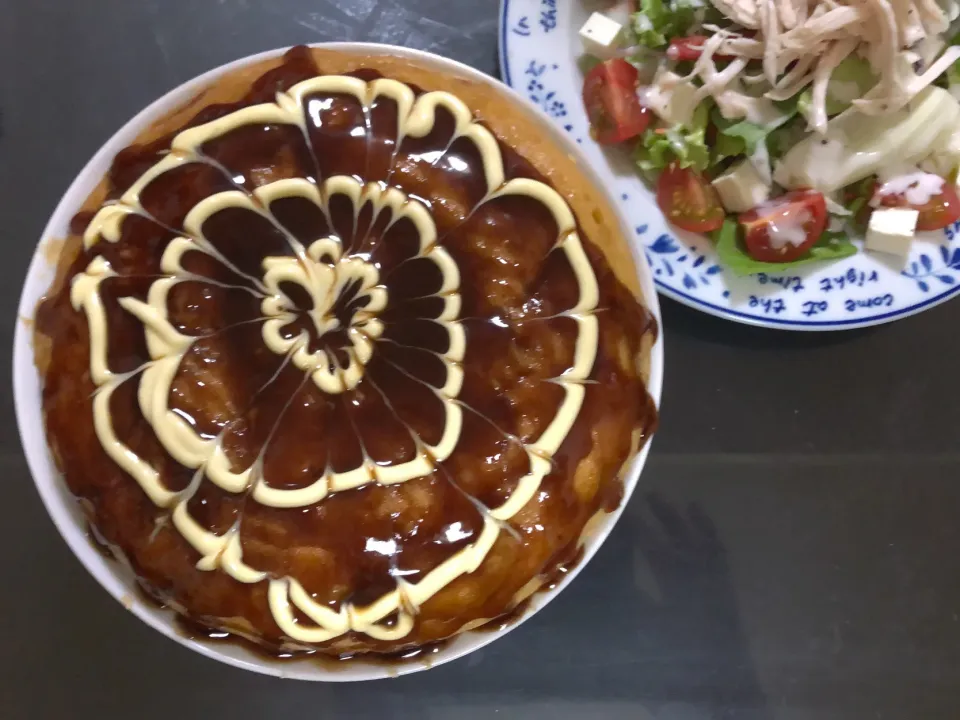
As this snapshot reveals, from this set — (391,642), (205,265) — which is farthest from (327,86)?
(391,642)

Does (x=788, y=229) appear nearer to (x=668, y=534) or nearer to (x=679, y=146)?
(x=679, y=146)

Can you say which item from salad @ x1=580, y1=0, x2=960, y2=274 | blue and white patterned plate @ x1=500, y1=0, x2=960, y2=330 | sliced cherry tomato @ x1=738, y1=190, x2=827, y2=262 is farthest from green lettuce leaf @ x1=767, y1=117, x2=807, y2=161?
blue and white patterned plate @ x1=500, y1=0, x2=960, y2=330

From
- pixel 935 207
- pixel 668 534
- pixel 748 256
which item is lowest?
pixel 668 534

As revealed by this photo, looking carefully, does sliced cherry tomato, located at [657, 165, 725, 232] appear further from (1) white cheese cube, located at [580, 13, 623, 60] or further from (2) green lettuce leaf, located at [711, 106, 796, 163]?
(1) white cheese cube, located at [580, 13, 623, 60]

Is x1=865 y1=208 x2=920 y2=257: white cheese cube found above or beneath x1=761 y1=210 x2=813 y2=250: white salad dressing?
beneath

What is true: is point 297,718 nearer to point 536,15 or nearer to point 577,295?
point 577,295

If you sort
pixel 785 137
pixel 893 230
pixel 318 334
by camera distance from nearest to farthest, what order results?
1. pixel 318 334
2. pixel 893 230
3. pixel 785 137

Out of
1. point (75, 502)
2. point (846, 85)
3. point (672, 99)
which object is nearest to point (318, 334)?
point (75, 502)

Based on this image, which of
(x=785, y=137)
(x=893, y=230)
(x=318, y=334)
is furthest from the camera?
(x=785, y=137)
